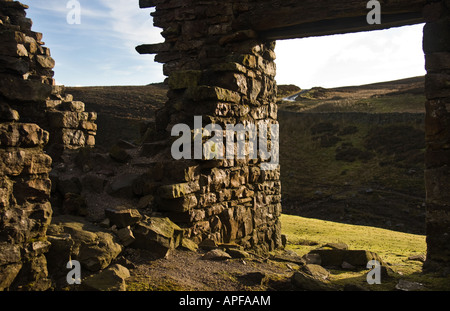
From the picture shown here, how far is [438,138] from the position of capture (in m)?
6.02

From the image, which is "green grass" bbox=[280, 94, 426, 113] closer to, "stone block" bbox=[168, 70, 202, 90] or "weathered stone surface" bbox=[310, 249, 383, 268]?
"weathered stone surface" bbox=[310, 249, 383, 268]

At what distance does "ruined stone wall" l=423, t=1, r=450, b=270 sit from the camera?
588 cm

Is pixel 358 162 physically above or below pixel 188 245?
above

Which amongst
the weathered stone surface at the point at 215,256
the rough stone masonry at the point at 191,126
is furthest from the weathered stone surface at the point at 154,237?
the weathered stone surface at the point at 215,256

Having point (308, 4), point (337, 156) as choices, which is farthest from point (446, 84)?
point (337, 156)

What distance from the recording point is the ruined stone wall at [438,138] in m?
5.88

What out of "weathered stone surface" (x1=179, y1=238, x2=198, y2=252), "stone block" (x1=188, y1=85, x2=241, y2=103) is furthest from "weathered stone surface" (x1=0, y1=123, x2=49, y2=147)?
"stone block" (x1=188, y1=85, x2=241, y2=103)

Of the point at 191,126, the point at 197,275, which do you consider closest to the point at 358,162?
the point at 191,126

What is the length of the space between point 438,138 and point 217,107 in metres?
3.14

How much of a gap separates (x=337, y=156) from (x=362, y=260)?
1816 centimetres

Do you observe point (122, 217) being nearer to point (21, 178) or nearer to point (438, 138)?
point (21, 178)

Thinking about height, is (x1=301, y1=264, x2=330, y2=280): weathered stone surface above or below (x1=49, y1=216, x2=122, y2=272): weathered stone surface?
below

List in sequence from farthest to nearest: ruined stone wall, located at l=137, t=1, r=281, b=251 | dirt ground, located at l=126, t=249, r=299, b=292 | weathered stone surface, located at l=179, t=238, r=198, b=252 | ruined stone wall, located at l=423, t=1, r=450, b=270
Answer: ruined stone wall, located at l=137, t=1, r=281, b=251 < ruined stone wall, located at l=423, t=1, r=450, b=270 < weathered stone surface, located at l=179, t=238, r=198, b=252 < dirt ground, located at l=126, t=249, r=299, b=292

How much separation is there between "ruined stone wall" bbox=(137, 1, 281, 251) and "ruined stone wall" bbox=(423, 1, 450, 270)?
273cm
